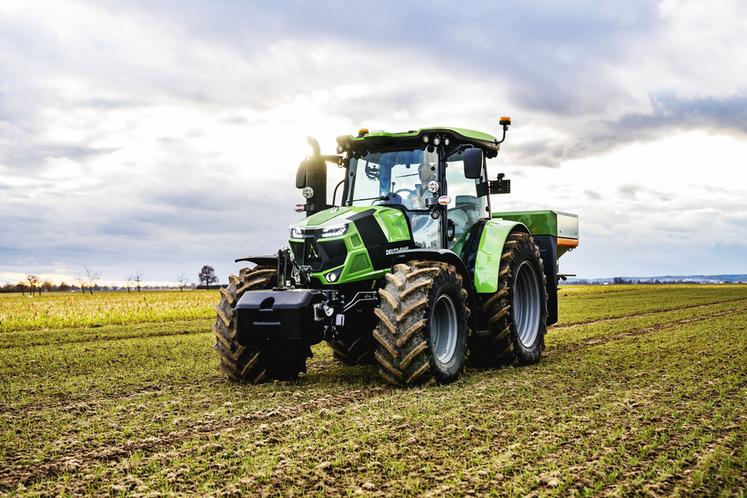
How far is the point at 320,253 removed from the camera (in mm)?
8180

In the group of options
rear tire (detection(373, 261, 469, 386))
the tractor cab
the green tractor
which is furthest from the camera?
the tractor cab

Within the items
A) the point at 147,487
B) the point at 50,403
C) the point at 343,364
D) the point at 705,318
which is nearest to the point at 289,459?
the point at 147,487

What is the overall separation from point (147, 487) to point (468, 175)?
5301mm

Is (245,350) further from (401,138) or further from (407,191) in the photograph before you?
(401,138)

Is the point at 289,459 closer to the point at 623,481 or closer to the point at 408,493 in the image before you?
the point at 408,493

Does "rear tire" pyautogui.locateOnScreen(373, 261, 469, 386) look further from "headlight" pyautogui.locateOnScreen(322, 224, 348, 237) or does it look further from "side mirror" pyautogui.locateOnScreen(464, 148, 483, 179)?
"side mirror" pyautogui.locateOnScreen(464, 148, 483, 179)

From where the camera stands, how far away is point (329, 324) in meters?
8.00

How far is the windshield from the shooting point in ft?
29.3

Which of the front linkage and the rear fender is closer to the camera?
the front linkage

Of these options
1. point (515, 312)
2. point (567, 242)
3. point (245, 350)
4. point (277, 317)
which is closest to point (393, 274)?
point (277, 317)

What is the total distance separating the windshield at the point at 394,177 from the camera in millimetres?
8945

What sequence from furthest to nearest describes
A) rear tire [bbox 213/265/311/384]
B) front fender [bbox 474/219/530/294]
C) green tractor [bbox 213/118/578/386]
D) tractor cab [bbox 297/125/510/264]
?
front fender [bbox 474/219/530/294] → tractor cab [bbox 297/125/510/264] → rear tire [bbox 213/265/311/384] → green tractor [bbox 213/118/578/386]

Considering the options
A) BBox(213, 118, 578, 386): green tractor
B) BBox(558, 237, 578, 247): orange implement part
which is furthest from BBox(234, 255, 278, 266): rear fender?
BBox(558, 237, 578, 247): orange implement part

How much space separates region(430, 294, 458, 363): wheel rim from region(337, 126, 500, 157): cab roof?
82.1 inches
